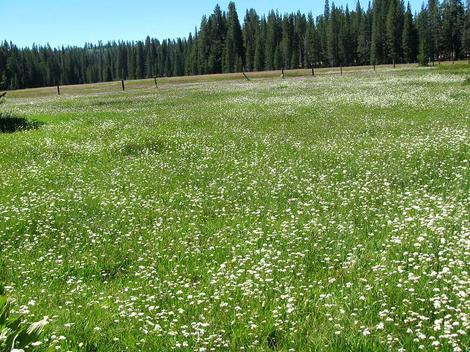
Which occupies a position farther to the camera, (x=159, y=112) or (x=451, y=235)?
(x=159, y=112)

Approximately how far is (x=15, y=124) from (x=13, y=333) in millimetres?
29967

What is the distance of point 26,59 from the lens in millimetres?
180000

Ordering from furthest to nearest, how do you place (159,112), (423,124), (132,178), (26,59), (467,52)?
(26,59), (467,52), (159,112), (423,124), (132,178)

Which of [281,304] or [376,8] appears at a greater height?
[376,8]

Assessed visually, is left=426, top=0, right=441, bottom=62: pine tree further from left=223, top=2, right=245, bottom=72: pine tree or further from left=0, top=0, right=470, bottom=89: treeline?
left=223, top=2, right=245, bottom=72: pine tree

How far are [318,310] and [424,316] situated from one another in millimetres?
1264

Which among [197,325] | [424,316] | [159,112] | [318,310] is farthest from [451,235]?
[159,112]

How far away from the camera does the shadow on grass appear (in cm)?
2902

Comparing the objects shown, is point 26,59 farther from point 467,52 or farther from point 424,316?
point 424,316

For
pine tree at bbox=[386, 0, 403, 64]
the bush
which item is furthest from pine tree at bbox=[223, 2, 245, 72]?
the bush

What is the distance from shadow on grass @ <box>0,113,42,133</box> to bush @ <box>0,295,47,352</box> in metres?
26.9

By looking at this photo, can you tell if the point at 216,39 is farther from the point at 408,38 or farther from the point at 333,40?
the point at 408,38

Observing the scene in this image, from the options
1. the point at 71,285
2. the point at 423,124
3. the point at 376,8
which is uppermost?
the point at 376,8

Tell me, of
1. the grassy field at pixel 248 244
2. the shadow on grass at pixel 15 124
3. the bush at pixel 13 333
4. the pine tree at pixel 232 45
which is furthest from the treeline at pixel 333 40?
the bush at pixel 13 333
